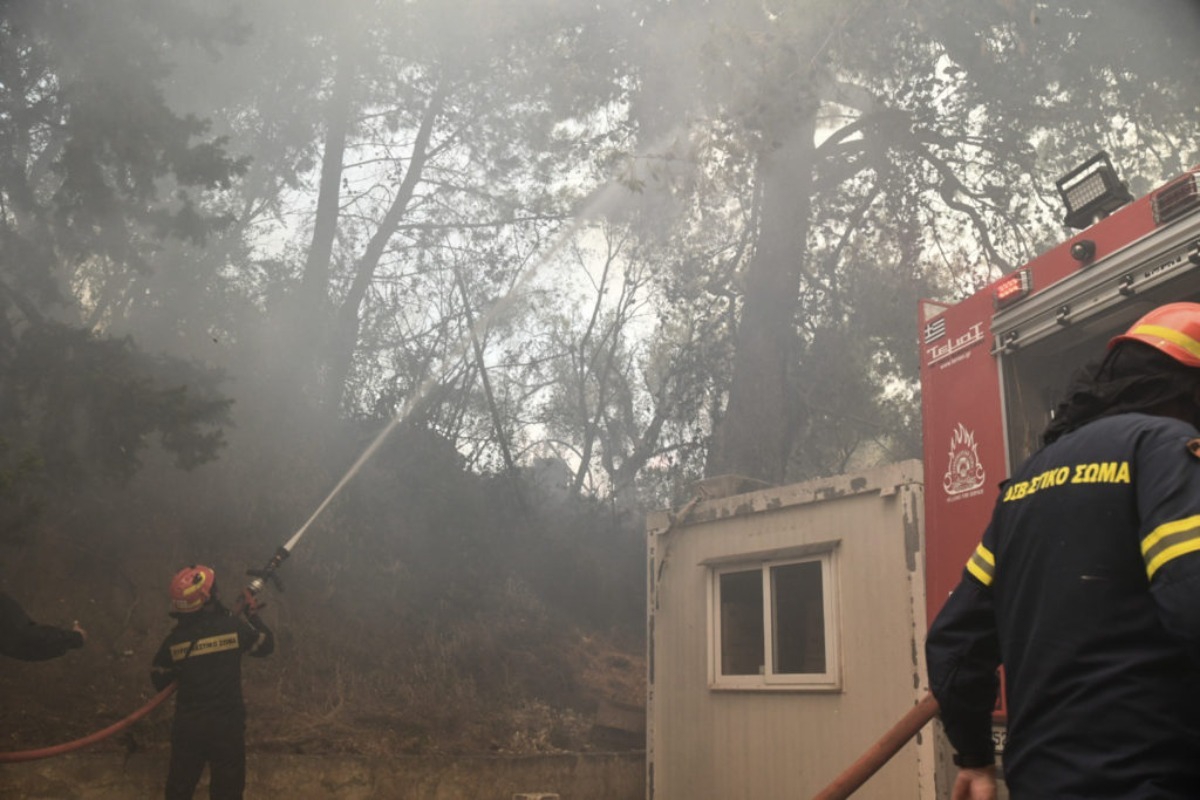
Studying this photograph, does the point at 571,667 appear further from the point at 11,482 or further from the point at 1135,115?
the point at 1135,115

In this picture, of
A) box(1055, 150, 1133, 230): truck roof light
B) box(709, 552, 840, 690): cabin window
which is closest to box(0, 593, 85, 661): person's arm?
box(709, 552, 840, 690): cabin window

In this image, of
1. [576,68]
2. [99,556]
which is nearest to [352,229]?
[576,68]

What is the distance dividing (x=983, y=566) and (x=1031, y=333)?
2.39 metres

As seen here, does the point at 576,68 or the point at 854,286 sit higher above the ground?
the point at 576,68

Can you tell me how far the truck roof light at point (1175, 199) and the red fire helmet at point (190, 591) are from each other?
21.0 ft

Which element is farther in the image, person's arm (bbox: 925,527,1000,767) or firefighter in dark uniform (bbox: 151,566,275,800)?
firefighter in dark uniform (bbox: 151,566,275,800)

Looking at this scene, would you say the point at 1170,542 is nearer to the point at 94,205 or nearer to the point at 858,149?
the point at 94,205

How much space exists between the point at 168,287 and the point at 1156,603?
1433 cm

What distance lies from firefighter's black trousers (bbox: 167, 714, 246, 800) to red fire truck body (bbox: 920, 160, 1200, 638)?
16.1ft

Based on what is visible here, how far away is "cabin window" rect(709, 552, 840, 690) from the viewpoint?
6.53 meters

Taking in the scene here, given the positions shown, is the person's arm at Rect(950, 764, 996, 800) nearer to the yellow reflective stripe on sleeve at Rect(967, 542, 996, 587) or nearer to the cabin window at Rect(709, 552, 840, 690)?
the yellow reflective stripe on sleeve at Rect(967, 542, 996, 587)

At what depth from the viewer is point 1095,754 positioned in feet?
5.61

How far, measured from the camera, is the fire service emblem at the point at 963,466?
4340 millimetres

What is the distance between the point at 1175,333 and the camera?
1.96 metres
